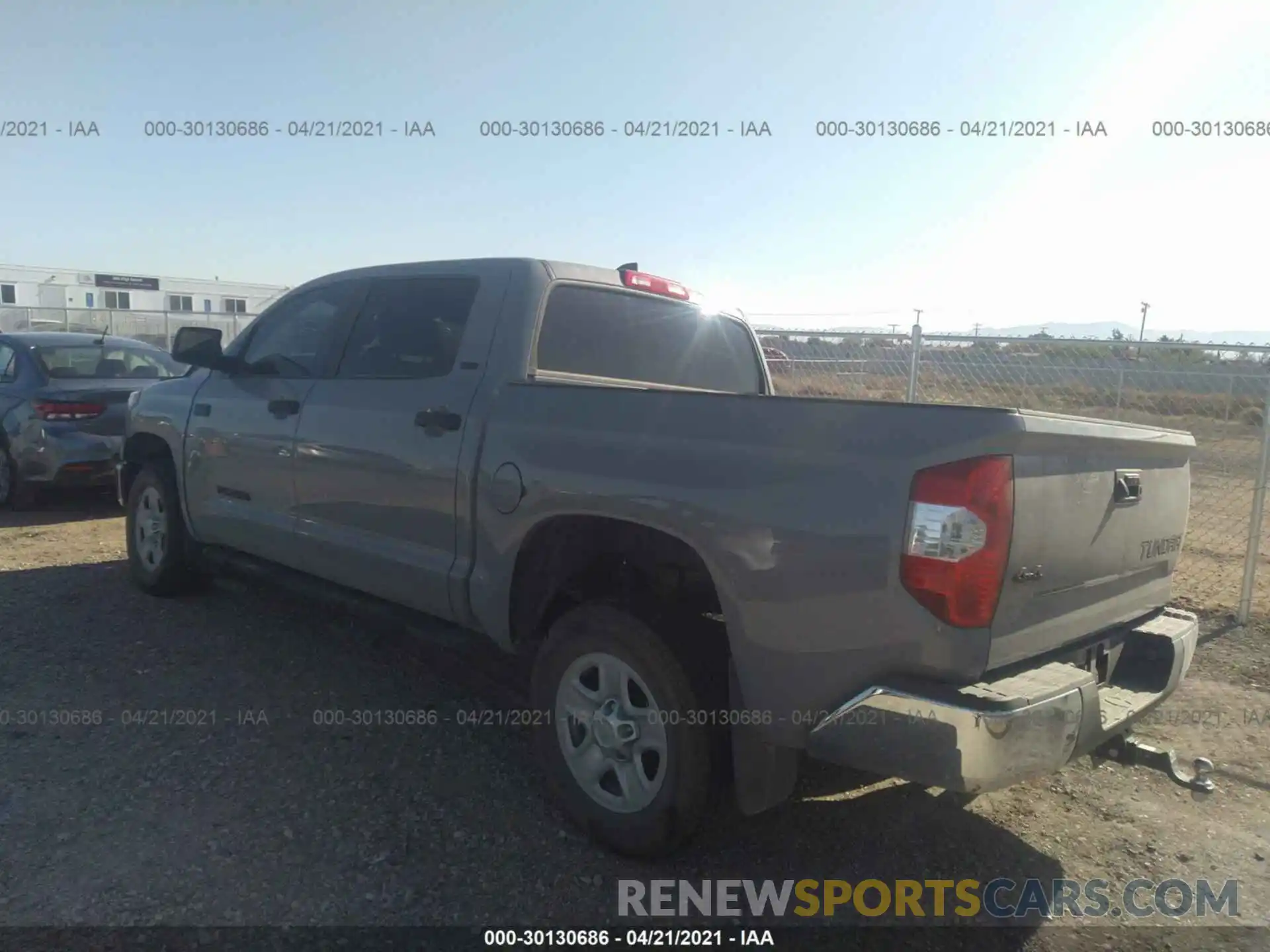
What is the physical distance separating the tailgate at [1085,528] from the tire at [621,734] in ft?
3.15

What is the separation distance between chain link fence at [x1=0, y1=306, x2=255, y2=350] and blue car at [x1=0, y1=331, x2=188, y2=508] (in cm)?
1235

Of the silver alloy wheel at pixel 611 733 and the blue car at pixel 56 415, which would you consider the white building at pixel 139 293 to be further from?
the silver alloy wheel at pixel 611 733

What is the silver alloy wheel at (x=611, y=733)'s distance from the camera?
2.99m

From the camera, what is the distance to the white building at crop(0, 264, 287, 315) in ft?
100

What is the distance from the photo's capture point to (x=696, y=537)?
2.76 meters

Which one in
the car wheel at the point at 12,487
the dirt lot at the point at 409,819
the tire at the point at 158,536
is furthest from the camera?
the car wheel at the point at 12,487

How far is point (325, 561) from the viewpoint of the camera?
4309 millimetres

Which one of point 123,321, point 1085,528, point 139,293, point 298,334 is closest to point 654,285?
point 298,334

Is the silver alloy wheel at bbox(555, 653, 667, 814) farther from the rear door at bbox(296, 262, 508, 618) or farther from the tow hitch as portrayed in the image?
the tow hitch

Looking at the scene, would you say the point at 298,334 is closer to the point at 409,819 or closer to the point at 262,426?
the point at 262,426

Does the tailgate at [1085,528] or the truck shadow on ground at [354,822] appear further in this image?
the truck shadow on ground at [354,822]

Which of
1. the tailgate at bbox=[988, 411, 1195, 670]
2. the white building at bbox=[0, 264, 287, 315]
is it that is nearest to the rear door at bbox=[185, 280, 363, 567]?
the tailgate at bbox=[988, 411, 1195, 670]

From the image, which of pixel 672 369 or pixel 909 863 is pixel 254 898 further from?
pixel 672 369

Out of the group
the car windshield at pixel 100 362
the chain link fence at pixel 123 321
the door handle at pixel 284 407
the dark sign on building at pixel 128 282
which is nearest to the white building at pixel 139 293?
the dark sign on building at pixel 128 282
